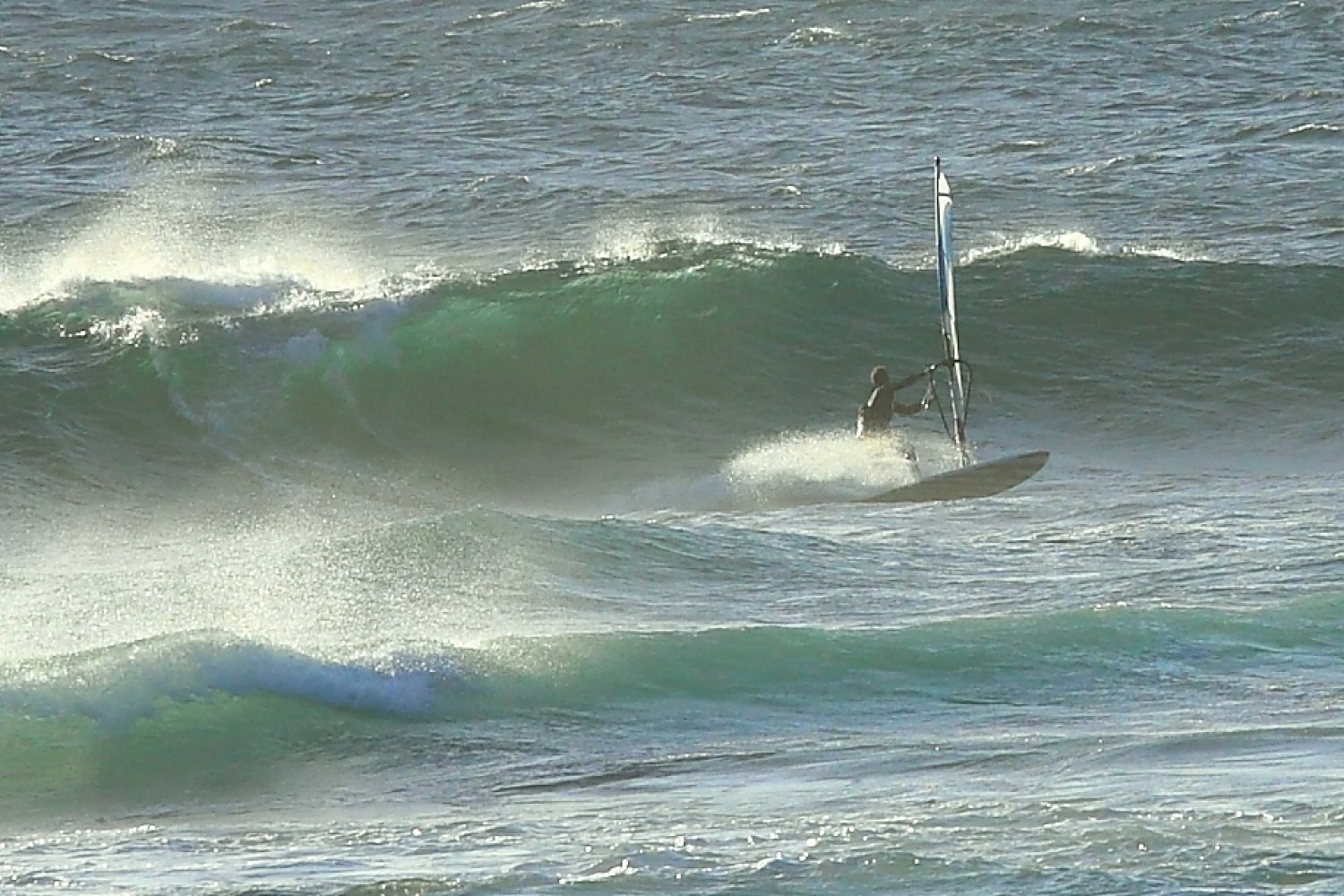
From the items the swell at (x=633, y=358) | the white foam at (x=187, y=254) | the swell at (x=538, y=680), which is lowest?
the swell at (x=538, y=680)

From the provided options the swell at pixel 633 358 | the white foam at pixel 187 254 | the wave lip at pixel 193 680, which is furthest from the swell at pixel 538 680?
the white foam at pixel 187 254

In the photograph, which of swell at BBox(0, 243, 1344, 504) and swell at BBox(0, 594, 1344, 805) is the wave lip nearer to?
swell at BBox(0, 594, 1344, 805)

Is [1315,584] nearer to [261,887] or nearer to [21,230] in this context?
[261,887]

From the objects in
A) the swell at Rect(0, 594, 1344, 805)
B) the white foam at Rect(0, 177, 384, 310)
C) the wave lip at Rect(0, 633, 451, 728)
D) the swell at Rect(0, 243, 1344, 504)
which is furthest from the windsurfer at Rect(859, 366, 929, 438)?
the white foam at Rect(0, 177, 384, 310)

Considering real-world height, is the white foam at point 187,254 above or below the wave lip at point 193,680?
above

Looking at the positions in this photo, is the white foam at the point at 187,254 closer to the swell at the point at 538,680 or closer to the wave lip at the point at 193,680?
the wave lip at the point at 193,680
